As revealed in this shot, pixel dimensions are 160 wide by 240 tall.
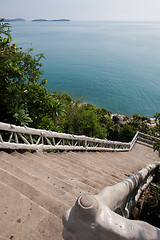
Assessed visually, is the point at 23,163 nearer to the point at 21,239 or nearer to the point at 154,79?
the point at 21,239

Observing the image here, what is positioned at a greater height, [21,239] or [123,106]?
[21,239]

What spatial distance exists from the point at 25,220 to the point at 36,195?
1.62 ft

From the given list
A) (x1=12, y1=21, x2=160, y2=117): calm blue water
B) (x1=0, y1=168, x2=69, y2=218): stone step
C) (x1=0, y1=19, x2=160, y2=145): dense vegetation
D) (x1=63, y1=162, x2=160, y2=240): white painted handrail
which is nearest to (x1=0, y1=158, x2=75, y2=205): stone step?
(x1=0, y1=168, x2=69, y2=218): stone step

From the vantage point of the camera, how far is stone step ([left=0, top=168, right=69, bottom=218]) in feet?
7.87

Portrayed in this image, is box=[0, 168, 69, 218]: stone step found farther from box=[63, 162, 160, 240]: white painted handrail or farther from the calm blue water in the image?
the calm blue water

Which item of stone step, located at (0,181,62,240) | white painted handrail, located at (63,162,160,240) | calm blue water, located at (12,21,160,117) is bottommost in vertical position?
calm blue water, located at (12,21,160,117)

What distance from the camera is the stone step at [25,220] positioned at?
6.43 feet

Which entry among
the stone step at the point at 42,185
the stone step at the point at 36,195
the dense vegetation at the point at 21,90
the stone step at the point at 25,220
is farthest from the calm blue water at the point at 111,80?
the stone step at the point at 25,220

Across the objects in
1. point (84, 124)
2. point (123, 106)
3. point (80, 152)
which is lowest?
point (123, 106)

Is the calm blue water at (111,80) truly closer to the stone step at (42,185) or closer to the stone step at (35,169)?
the stone step at (35,169)

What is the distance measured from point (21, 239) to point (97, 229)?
3.57ft

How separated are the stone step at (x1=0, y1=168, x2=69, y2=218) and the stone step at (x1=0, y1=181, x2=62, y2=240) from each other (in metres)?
0.14

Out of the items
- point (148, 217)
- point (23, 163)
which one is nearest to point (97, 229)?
point (23, 163)

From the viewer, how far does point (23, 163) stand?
3951 mm
